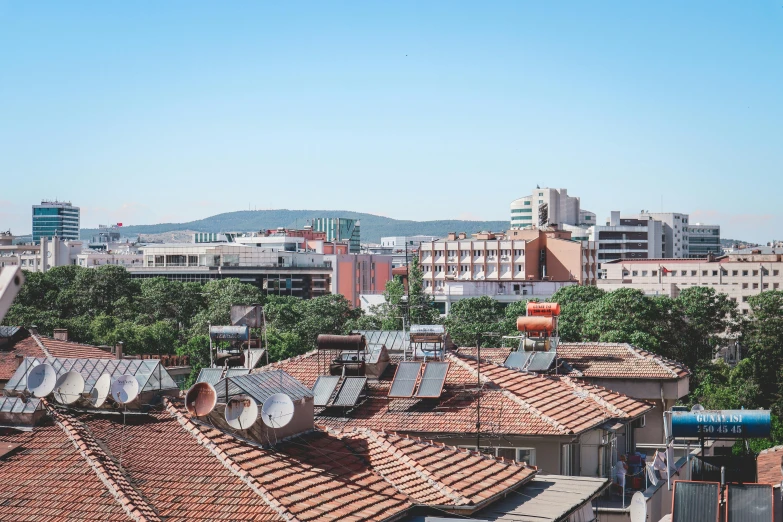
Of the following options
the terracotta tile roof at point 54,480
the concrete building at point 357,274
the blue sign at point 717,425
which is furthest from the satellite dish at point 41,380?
the concrete building at point 357,274

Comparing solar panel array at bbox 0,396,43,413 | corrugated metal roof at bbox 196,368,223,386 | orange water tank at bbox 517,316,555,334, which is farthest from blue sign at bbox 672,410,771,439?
orange water tank at bbox 517,316,555,334

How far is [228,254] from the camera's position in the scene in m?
197

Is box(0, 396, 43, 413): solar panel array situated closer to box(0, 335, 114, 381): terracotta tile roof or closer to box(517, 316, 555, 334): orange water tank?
box(0, 335, 114, 381): terracotta tile roof

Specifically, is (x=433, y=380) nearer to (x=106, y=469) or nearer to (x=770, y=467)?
(x=770, y=467)

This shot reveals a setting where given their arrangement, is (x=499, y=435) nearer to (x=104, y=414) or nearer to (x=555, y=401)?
(x=555, y=401)

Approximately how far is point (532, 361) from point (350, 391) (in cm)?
785

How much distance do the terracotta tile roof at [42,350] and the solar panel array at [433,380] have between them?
19.4m

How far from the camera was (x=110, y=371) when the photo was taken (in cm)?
2628

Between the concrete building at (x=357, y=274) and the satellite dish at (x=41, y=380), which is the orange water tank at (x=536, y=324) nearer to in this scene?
the satellite dish at (x=41, y=380)

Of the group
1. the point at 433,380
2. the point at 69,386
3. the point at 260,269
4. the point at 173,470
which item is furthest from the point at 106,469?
the point at 260,269

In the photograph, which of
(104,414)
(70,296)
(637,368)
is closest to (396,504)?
(104,414)

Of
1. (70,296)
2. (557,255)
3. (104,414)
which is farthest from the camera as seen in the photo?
(557,255)

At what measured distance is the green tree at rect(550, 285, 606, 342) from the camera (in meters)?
80.7

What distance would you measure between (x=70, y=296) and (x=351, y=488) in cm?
10144
